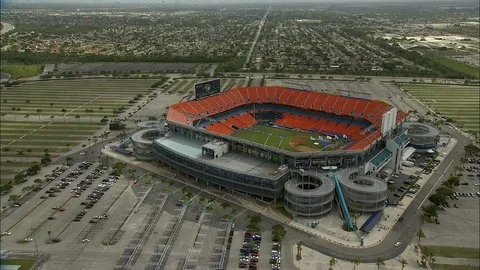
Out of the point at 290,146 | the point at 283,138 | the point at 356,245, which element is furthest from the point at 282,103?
the point at 356,245

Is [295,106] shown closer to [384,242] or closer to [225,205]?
[225,205]

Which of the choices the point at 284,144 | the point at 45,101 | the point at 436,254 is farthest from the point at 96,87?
the point at 436,254

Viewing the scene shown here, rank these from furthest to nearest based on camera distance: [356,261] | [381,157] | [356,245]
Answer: [381,157] < [356,245] < [356,261]

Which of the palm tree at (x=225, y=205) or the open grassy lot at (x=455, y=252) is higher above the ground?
the palm tree at (x=225, y=205)

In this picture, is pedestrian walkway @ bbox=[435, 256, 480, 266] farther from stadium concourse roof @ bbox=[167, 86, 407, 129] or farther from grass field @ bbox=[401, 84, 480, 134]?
grass field @ bbox=[401, 84, 480, 134]

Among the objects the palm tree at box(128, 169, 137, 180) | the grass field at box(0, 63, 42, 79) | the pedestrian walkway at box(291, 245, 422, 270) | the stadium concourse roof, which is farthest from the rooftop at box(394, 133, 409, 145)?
the grass field at box(0, 63, 42, 79)

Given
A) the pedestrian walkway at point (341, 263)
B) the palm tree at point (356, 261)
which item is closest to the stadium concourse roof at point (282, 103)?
→ the pedestrian walkway at point (341, 263)

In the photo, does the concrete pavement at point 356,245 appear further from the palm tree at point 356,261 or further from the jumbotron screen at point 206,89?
the jumbotron screen at point 206,89
